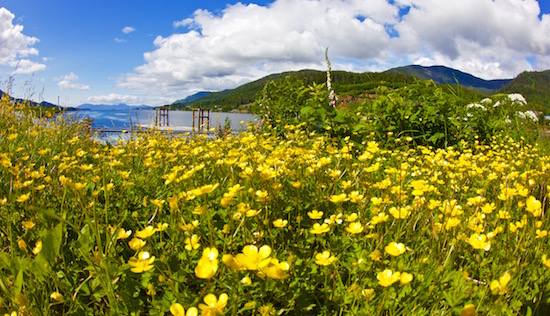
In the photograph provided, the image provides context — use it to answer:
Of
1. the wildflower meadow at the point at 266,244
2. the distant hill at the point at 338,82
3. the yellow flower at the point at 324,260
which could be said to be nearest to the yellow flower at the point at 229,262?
the wildflower meadow at the point at 266,244

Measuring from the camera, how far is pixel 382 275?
98 cm

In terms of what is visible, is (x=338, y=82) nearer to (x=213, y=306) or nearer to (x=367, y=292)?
(x=367, y=292)

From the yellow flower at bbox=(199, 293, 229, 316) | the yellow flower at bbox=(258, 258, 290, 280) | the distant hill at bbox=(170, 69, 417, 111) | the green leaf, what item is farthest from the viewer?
the distant hill at bbox=(170, 69, 417, 111)

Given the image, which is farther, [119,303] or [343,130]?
[343,130]

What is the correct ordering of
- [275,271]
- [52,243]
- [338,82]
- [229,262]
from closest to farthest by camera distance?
[229,262] → [275,271] → [52,243] → [338,82]

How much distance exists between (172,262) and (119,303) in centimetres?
21

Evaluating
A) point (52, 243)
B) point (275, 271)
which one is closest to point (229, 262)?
point (275, 271)

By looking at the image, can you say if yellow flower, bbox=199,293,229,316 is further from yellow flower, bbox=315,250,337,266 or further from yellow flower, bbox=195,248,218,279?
yellow flower, bbox=315,250,337,266

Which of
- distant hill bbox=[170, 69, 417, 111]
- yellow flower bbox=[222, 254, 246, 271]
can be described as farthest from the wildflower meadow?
distant hill bbox=[170, 69, 417, 111]

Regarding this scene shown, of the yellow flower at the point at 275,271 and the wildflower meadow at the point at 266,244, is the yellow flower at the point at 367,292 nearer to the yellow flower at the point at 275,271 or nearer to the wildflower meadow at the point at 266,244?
the wildflower meadow at the point at 266,244

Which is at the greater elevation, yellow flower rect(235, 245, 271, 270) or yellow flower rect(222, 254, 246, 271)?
yellow flower rect(222, 254, 246, 271)

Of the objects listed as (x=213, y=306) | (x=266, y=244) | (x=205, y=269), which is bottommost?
(x=266, y=244)

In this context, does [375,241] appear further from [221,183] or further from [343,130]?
[343,130]

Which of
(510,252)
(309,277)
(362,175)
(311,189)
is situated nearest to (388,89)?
(362,175)
